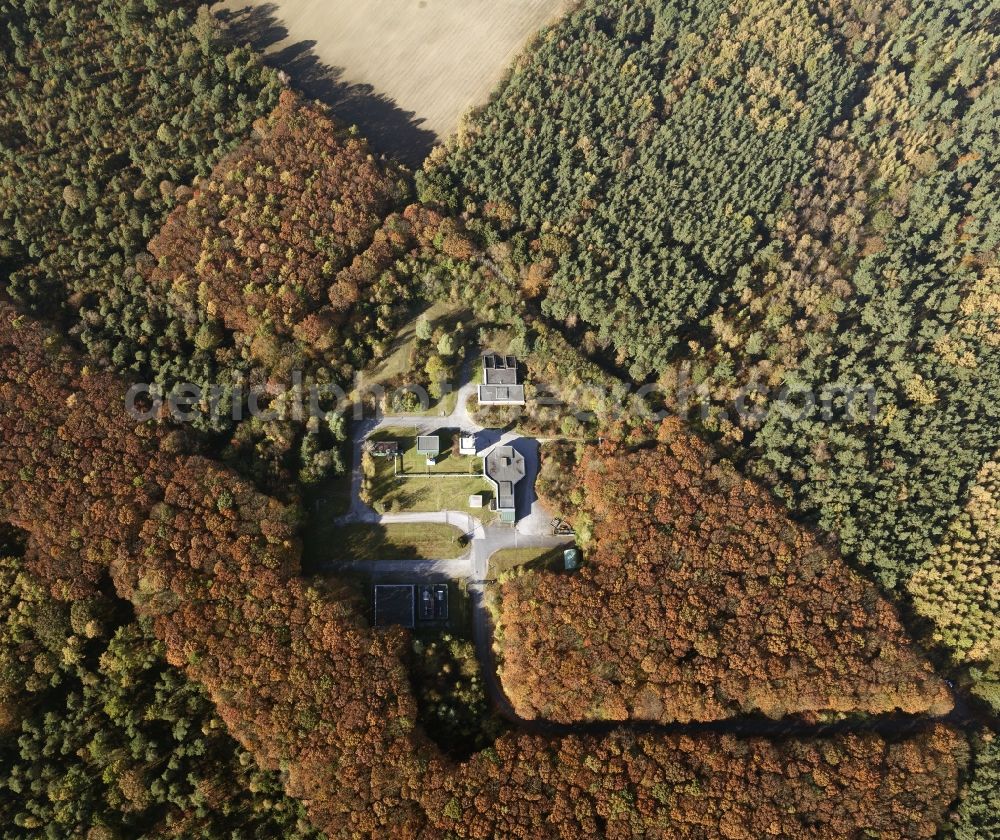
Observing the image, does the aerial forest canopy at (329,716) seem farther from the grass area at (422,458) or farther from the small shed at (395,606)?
the grass area at (422,458)

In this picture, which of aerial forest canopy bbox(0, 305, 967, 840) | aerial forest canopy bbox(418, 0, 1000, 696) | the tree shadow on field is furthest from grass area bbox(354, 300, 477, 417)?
the tree shadow on field

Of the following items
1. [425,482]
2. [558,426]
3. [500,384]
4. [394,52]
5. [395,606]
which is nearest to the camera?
[395,606]

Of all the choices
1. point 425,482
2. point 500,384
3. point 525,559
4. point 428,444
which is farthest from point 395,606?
point 500,384

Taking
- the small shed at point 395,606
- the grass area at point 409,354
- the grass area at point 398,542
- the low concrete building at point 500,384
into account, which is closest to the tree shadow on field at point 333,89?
the grass area at point 409,354

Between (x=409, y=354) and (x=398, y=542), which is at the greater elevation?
(x=409, y=354)

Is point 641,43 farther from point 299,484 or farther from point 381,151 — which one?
point 299,484

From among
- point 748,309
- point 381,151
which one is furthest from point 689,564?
point 381,151

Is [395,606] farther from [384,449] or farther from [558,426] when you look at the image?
[558,426]
